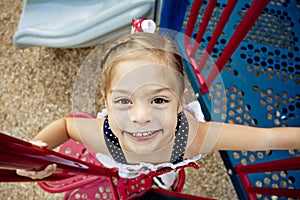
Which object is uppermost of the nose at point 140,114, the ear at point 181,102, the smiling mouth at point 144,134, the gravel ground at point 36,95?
the nose at point 140,114

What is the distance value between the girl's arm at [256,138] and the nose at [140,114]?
20cm

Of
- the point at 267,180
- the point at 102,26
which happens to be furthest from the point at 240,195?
the point at 102,26

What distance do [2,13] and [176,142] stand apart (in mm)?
897

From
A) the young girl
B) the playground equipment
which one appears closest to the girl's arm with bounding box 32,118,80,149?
the young girl

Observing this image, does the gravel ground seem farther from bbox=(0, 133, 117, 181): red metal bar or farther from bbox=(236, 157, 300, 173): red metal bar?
bbox=(0, 133, 117, 181): red metal bar

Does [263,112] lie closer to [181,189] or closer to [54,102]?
[181,189]

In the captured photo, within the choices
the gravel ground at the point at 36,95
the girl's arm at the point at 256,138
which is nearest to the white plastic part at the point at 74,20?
the gravel ground at the point at 36,95

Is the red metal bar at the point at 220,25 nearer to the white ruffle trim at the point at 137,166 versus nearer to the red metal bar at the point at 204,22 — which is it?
the red metal bar at the point at 204,22

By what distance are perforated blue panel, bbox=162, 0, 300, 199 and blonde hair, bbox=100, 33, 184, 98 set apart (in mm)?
274

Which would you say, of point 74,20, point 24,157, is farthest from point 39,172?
point 74,20

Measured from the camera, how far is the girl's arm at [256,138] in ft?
2.24

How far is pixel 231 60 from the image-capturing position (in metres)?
0.94

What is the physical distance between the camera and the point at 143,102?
0.50 m

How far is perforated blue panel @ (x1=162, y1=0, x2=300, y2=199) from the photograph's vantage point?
34.8 inches
